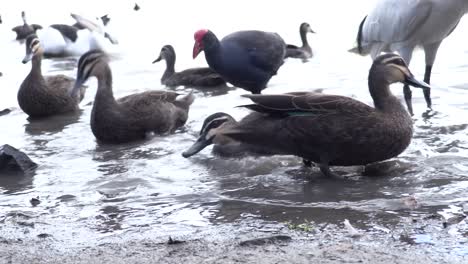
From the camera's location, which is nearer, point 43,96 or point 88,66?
point 88,66

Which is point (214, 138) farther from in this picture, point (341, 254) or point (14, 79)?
point (14, 79)

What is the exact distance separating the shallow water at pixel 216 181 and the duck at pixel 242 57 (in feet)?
1.04

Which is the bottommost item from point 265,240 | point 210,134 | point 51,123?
point 51,123

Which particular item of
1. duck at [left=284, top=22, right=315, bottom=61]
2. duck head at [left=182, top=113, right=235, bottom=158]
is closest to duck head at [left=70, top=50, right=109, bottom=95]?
duck head at [left=182, top=113, right=235, bottom=158]

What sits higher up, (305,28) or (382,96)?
(382,96)

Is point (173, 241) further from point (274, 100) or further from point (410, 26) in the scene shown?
point (410, 26)

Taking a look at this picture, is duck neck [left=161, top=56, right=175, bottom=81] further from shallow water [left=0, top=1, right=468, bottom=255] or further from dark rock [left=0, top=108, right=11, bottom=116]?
dark rock [left=0, top=108, right=11, bottom=116]

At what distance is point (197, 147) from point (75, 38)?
7574 mm

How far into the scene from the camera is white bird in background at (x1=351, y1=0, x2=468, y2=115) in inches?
392

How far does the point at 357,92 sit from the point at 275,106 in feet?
11.7

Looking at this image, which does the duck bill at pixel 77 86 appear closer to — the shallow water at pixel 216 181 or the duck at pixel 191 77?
the shallow water at pixel 216 181

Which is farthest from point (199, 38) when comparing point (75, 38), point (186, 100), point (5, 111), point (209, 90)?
point (75, 38)

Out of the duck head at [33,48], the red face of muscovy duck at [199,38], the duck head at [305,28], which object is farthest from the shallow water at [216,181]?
the duck head at [305,28]

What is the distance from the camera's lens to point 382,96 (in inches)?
298
